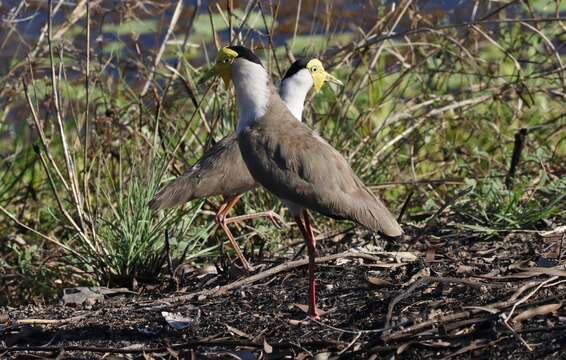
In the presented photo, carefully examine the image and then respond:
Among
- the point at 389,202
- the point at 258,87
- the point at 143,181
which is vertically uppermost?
the point at 258,87

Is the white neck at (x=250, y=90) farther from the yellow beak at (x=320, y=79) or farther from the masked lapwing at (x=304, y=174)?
the yellow beak at (x=320, y=79)

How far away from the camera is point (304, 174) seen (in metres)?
4.32

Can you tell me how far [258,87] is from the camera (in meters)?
4.68

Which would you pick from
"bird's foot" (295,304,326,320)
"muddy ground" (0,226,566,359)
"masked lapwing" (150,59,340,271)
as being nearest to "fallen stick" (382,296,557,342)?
"muddy ground" (0,226,566,359)

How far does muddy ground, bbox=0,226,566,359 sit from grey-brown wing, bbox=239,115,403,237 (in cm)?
29

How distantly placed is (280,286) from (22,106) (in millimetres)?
4757

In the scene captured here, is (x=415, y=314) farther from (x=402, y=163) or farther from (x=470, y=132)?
(x=470, y=132)

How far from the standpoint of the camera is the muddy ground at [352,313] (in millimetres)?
3623

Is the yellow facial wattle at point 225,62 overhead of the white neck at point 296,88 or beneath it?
overhead

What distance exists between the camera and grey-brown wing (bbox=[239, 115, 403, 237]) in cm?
427

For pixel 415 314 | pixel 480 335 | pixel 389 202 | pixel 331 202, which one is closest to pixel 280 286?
pixel 331 202

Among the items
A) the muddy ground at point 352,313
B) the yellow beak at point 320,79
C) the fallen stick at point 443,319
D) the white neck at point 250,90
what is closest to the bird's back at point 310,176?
the white neck at point 250,90

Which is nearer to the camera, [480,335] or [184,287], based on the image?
[480,335]

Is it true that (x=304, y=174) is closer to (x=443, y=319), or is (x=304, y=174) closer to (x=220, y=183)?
(x=443, y=319)
